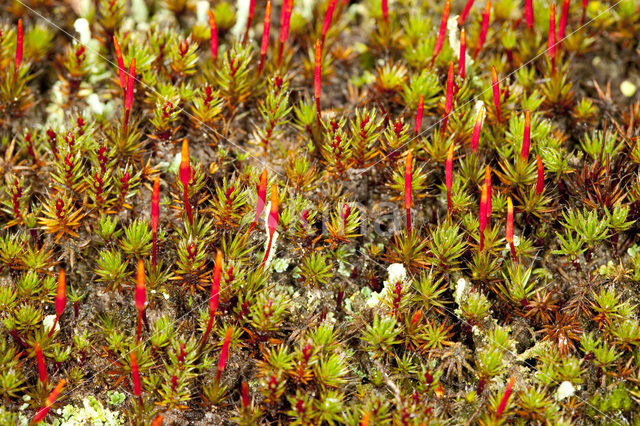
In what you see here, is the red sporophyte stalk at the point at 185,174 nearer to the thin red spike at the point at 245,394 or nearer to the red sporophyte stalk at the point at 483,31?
the thin red spike at the point at 245,394

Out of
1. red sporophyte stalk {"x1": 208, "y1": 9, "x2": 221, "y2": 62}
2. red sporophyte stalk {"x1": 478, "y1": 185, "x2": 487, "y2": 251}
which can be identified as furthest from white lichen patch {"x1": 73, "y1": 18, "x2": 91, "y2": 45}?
red sporophyte stalk {"x1": 478, "y1": 185, "x2": 487, "y2": 251}

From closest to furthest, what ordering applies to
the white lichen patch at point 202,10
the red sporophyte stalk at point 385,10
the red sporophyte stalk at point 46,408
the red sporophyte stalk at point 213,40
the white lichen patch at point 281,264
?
the red sporophyte stalk at point 46,408 < the white lichen patch at point 281,264 < the red sporophyte stalk at point 213,40 < the red sporophyte stalk at point 385,10 < the white lichen patch at point 202,10

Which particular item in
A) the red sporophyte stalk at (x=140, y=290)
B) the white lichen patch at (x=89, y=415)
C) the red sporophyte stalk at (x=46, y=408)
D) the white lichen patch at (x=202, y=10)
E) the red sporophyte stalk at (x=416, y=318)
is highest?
the white lichen patch at (x=202, y=10)

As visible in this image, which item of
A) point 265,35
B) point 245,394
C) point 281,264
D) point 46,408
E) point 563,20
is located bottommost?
point 46,408

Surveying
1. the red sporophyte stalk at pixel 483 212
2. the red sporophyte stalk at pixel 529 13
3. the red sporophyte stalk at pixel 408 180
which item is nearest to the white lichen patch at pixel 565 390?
the red sporophyte stalk at pixel 483 212

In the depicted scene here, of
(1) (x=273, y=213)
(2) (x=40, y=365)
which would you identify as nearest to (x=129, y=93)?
(1) (x=273, y=213)

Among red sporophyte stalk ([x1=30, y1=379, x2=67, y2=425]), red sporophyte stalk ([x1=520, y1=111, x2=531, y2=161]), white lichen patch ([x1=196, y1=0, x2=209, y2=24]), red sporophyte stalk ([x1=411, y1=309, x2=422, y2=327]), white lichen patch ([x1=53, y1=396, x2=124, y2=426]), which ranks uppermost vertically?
white lichen patch ([x1=196, y1=0, x2=209, y2=24])

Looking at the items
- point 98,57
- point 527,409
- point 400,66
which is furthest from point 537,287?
point 98,57

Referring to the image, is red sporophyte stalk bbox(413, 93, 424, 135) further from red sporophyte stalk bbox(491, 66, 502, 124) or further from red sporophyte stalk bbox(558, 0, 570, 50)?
red sporophyte stalk bbox(558, 0, 570, 50)

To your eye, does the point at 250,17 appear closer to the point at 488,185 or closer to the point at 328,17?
the point at 328,17
